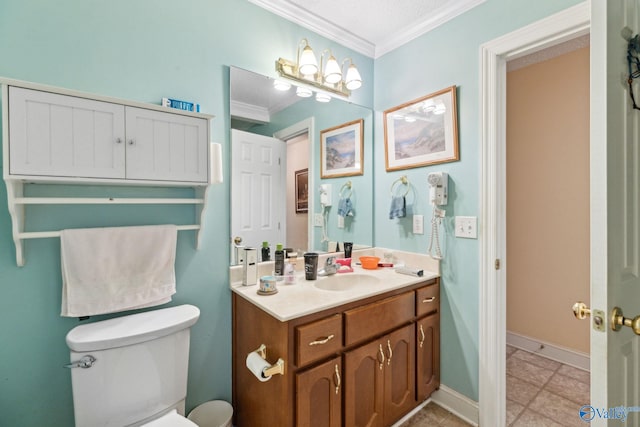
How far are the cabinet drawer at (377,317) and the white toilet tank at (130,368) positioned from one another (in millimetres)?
714

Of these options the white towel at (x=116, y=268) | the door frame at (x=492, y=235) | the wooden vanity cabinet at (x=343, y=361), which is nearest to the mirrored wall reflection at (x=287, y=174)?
the white towel at (x=116, y=268)

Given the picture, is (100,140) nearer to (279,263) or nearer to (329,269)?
(279,263)

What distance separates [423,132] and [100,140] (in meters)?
1.76

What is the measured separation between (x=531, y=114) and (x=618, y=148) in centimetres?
210

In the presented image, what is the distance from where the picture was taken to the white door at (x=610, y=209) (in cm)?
79

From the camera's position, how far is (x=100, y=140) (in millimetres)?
1144

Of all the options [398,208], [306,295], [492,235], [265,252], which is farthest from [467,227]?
[265,252]

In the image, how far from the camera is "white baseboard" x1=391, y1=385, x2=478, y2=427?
1.70 m

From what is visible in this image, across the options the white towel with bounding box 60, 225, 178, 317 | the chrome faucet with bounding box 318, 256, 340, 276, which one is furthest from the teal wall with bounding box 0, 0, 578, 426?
the chrome faucet with bounding box 318, 256, 340, 276

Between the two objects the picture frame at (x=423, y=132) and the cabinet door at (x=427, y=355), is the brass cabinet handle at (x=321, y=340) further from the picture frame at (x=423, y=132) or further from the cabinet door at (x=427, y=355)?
the picture frame at (x=423, y=132)

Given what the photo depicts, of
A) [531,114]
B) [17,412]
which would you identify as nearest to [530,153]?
[531,114]

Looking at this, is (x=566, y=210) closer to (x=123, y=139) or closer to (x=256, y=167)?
(x=256, y=167)

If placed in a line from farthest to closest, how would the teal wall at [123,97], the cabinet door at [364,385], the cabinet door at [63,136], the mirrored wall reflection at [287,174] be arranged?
the mirrored wall reflection at [287,174]
the cabinet door at [364,385]
the teal wall at [123,97]
the cabinet door at [63,136]

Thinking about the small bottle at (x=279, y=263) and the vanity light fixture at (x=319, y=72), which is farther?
the vanity light fixture at (x=319, y=72)
